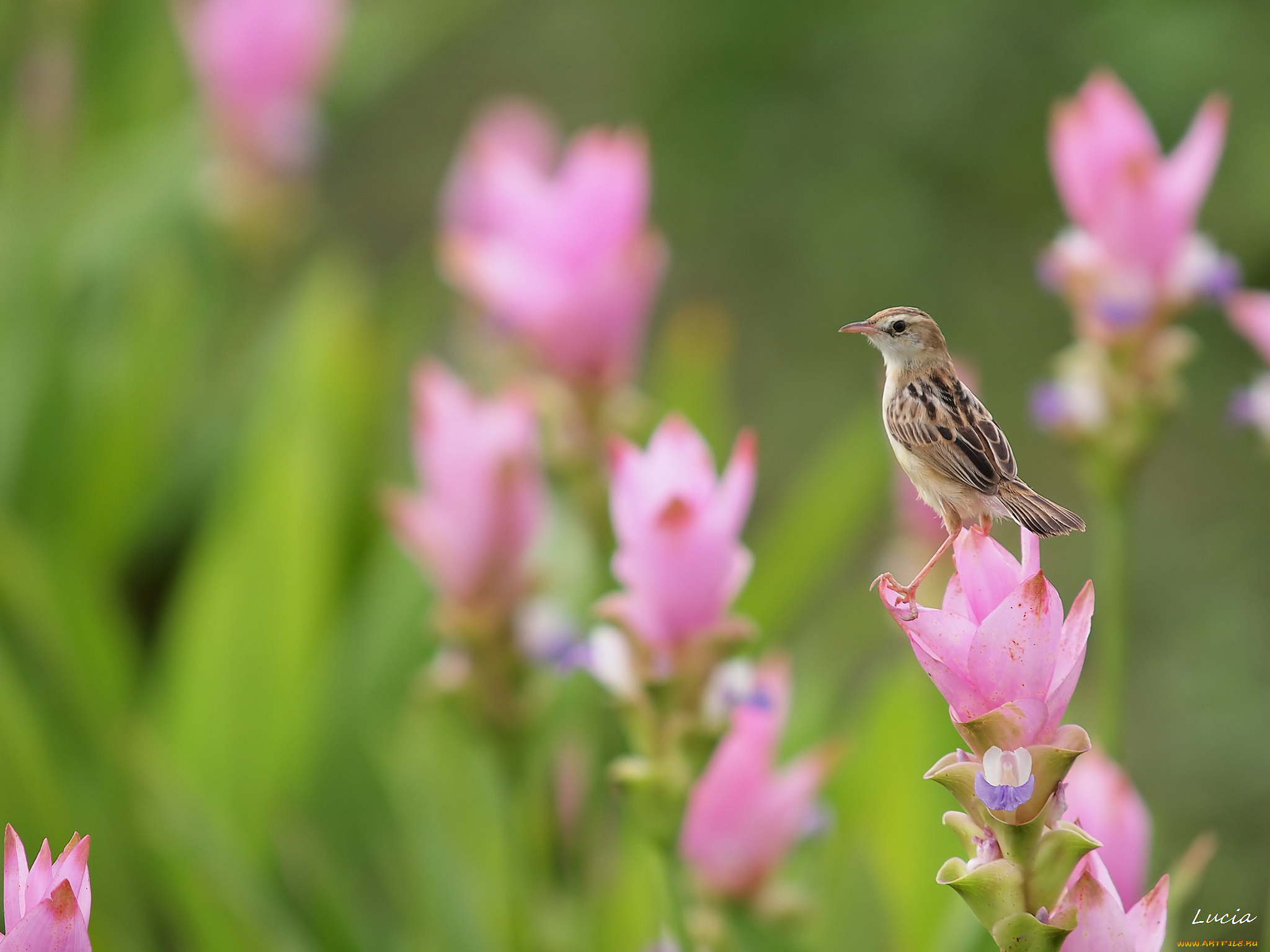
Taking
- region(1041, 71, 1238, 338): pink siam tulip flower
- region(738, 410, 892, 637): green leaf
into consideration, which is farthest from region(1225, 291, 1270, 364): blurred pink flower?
region(738, 410, 892, 637): green leaf

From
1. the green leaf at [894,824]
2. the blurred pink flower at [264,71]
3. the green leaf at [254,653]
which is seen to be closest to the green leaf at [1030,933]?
the green leaf at [894,824]

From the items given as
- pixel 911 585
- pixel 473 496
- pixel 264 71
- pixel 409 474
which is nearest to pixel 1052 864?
pixel 911 585

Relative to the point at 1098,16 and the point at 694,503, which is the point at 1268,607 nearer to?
the point at 1098,16

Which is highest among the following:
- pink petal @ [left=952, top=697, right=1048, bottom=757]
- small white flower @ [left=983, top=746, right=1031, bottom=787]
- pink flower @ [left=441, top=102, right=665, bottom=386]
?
pink flower @ [left=441, top=102, right=665, bottom=386]

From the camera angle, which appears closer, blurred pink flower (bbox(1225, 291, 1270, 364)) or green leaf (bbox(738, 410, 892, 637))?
blurred pink flower (bbox(1225, 291, 1270, 364))

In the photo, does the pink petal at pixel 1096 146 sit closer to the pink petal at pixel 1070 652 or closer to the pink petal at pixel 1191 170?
the pink petal at pixel 1191 170

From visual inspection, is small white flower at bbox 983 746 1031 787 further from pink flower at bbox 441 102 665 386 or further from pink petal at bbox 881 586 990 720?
pink flower at bbox 441 102 665 386

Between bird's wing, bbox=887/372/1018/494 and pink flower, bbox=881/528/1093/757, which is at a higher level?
bird's wing, bbox=887/372/1018/494
